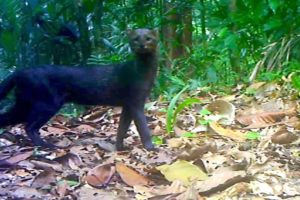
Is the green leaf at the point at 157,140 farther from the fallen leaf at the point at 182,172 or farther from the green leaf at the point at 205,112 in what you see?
the fallen leaf at the point at 182,172

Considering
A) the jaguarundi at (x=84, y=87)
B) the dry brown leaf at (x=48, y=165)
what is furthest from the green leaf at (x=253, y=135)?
the dry brown leaf at (x=48, y=165)

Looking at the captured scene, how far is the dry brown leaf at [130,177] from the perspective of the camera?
3713 mm

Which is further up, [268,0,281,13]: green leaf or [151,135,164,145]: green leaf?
[268,0,281,13]: green leaf

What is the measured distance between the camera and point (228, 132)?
183 inches

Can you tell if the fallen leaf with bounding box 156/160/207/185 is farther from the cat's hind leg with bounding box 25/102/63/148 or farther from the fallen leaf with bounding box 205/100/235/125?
the cat's hind leg with bounding box 25/102/63/148

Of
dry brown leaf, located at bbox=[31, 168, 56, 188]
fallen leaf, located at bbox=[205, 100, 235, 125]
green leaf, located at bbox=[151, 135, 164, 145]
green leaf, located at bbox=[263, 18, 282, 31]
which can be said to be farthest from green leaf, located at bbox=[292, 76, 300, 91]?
dry brown leaf, located at bbox=[31, 168, 56, 188]

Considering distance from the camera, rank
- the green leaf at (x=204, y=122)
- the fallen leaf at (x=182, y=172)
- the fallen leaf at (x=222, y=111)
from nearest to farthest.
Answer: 1. the fallen leaf at (x=182, y=172)
2. the green leaf at (x=204, y=122)
3. the fallen leaf at (x=222, y=111)

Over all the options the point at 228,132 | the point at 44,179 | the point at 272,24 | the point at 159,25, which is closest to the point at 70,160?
the point at 44,179

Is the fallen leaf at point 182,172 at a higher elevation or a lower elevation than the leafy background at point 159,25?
lower

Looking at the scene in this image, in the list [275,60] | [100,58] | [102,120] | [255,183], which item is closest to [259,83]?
[275,60]

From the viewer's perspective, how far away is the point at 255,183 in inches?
138

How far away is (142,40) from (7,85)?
1.07m

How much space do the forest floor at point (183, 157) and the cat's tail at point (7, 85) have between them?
0.33 m

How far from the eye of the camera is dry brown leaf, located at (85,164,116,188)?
3721 mm
